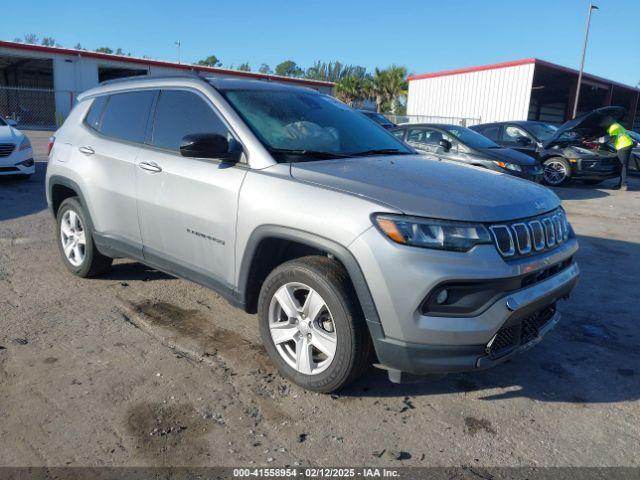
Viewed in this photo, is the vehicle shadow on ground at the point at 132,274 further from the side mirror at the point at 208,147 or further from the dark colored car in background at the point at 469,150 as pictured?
the dark colored car in background at the point at 469,150

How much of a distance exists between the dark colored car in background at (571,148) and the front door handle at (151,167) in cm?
1068

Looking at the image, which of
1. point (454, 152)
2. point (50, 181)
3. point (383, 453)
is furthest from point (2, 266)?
point (454, 152)

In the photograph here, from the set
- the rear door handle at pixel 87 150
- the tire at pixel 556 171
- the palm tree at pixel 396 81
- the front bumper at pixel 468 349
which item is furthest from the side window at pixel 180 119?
the palm tree at pixel 396 81

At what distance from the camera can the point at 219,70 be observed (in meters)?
31.6

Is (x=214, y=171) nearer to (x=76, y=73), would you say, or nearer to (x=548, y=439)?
(x=548, y=439)

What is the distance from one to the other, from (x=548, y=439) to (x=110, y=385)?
8.17 feet

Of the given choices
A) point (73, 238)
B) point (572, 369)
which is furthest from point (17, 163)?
point (572, 369)

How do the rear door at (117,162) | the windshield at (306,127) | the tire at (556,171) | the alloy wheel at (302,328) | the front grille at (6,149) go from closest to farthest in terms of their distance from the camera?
the alloy wheel at (302,328)
the windshield at (306,127)
the rear door at (117,162)
the front grille at (6,149)
the tire at (556,171)

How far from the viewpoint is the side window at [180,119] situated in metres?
3.60

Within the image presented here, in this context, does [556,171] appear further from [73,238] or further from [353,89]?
[353,89]

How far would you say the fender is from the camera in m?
2.66

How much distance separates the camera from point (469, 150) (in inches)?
398

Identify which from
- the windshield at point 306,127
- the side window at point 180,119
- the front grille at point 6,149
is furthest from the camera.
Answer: the front grille at point 6,149

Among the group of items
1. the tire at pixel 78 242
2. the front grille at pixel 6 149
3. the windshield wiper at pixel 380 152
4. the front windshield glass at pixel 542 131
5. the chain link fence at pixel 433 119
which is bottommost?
the tire at pixel 78 242
